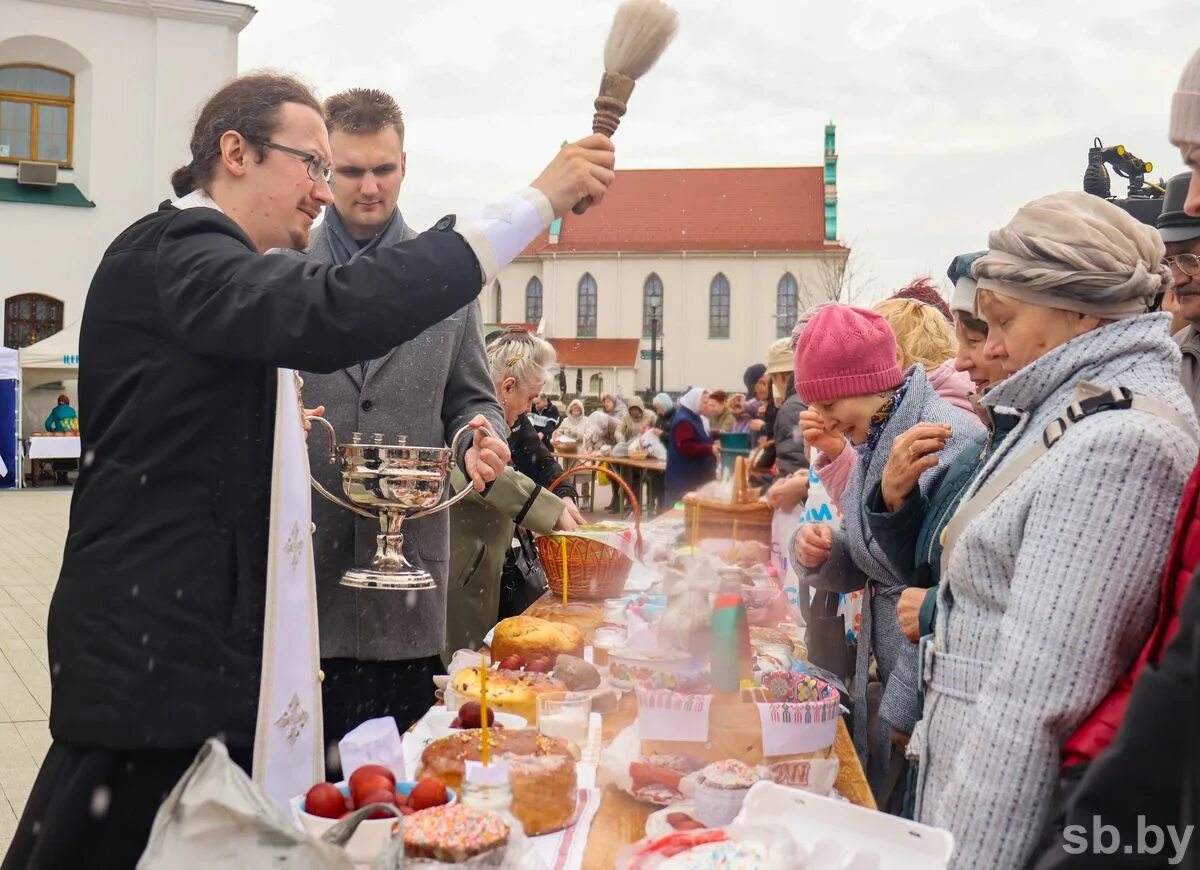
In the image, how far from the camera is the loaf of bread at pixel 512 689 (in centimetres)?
234

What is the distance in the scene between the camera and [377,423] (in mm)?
3115

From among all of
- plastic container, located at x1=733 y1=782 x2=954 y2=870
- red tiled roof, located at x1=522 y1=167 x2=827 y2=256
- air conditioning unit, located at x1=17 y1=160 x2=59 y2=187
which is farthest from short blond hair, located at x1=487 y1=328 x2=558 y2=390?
red tiled roof, located at x1=522 y1=167 x2=827 y2=256

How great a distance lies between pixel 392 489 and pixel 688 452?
8710 mm

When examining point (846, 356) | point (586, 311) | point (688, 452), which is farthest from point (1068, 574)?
point (586, 311)

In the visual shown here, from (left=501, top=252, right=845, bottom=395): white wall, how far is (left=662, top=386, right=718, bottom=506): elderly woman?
3601cm

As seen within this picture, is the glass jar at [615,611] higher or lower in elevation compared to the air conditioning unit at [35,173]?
lower

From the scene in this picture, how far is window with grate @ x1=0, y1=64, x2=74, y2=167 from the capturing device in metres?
20.8

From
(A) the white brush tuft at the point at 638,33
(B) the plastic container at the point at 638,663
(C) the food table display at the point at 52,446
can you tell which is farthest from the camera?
(C) the food table display at the point at 52,446

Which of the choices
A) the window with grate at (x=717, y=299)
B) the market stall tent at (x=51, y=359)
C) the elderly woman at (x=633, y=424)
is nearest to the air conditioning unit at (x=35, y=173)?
the market stall tent at (x=51, y=359)

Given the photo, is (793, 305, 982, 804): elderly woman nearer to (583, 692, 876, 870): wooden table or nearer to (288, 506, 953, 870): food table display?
(288, 506, 953, 870): food table display

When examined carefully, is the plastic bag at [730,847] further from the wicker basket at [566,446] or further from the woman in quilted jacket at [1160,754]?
the wicker basket at [566,446]

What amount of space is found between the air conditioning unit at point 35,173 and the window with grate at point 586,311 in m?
29.1

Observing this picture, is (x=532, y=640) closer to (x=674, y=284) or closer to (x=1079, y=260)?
(x=1079, y=260)

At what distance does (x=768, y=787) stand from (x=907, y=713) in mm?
1105
